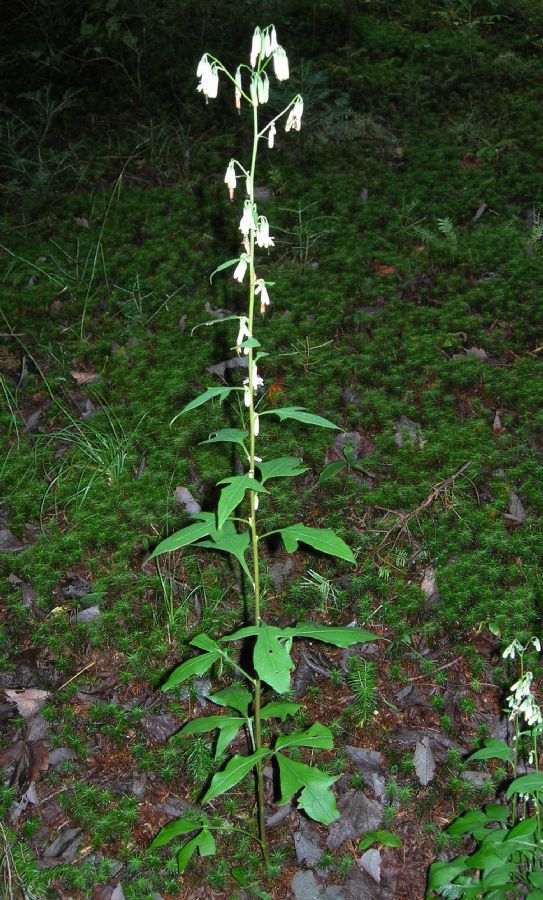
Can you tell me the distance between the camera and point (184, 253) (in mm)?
5625

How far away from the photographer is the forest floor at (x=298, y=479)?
10.2ft

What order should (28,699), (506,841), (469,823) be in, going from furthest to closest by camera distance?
(28,699), (469,823), (506,841)

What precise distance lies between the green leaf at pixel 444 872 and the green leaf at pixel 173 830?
2.94 feet

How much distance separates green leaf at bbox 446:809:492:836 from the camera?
9.45ft

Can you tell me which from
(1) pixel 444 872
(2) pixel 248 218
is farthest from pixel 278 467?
(1) pixel 444 872

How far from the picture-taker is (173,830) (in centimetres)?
293

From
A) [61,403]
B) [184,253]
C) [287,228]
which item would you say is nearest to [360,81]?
[287,228]

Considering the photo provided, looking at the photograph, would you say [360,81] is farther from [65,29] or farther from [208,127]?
[65,29]

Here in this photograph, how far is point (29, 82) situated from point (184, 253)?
304cm

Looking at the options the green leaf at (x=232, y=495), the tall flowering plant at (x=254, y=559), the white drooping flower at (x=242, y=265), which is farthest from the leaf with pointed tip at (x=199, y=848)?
the white drooping flower at (x=242, y=265)

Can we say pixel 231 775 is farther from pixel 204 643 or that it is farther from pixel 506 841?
pixel 506 841

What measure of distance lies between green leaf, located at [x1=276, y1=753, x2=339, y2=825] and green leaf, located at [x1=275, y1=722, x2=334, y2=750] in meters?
0.15

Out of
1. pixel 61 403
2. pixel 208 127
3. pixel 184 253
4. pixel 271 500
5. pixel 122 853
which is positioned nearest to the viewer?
pixel 122 853

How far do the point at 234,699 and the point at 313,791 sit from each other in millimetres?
484
